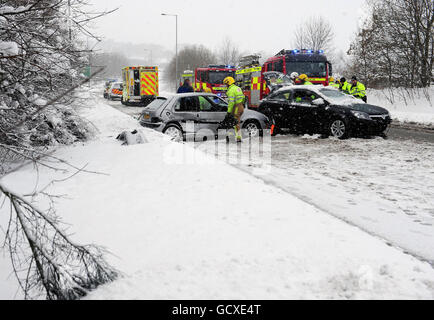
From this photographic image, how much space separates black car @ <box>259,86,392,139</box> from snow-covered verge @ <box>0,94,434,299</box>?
19.7 feet

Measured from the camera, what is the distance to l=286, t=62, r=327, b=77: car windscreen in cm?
1702

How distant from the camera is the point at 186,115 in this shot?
34.2 feet

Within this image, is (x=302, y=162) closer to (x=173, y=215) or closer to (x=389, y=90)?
(x=173, y=215)

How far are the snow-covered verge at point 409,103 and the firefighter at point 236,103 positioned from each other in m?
8.59

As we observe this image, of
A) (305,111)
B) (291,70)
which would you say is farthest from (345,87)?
(291,70)

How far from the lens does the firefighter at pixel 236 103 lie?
10344 mm

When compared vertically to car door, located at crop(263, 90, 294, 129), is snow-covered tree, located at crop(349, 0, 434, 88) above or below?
above

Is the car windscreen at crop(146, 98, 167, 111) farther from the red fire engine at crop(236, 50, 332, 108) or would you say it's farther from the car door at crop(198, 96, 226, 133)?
the red fire engine at crop(236, 50, 332, 108)

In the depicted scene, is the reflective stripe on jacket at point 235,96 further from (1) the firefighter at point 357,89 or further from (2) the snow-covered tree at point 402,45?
(2) the snow-covered tree at point 402,45

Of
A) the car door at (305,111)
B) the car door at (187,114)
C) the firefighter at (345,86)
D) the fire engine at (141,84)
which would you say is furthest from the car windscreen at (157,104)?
the fire engine at (141,84)

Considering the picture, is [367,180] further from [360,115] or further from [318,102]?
[318,102]

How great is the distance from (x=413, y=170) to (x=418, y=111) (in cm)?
1252

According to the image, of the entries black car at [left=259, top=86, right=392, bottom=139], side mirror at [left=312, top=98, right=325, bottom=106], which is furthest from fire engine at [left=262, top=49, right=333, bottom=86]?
side mirror at [left=312, top=98, right=325, bottom=106]
